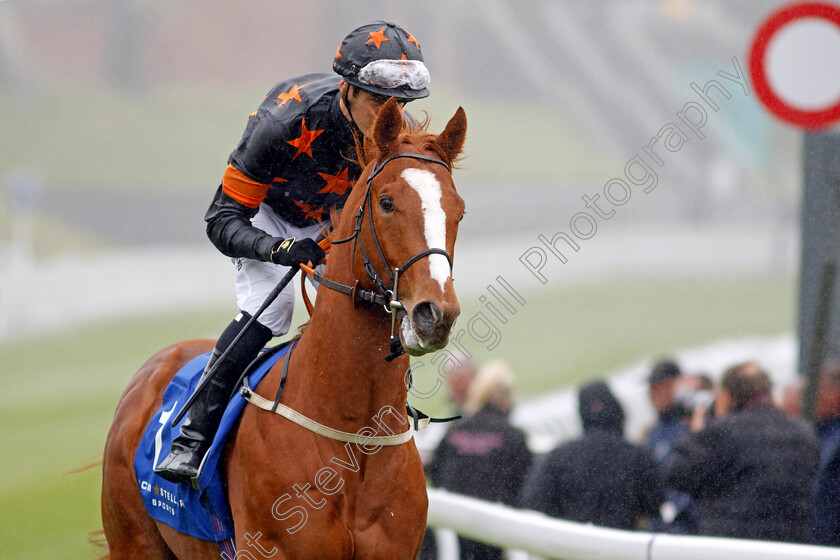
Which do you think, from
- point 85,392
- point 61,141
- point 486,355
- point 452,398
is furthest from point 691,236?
point 452,398

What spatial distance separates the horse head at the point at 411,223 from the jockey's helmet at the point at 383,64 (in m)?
0.25

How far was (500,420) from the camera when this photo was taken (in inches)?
197

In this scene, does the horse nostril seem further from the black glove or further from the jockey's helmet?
the jockey's helmet

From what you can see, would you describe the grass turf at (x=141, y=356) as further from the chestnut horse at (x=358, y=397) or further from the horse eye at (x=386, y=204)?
the horse eye at (x=386, y=204)

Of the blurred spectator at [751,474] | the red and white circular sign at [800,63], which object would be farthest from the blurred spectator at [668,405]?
the red and white circular sign at [800,63]

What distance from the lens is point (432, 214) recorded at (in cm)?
271

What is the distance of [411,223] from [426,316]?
32 centimetres

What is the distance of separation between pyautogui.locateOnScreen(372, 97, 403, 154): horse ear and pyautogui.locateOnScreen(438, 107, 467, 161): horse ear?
0.15 meters

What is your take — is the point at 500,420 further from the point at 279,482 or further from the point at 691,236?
the point at 691,236

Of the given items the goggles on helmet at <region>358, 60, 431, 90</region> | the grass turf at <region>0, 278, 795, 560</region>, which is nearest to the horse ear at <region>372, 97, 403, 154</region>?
the goggles on helmet at <region>358, 60, 431, 90</region>

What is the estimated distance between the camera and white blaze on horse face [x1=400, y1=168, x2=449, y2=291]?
261 centimetres

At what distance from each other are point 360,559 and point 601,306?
2743cm

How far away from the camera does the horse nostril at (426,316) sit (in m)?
2.53

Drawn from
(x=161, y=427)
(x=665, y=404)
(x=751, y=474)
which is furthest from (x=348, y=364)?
(x=665, y=404)
